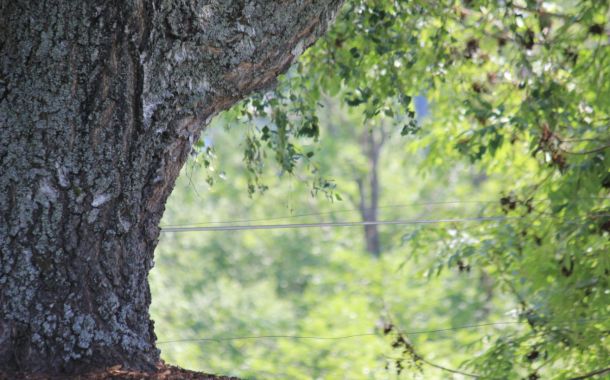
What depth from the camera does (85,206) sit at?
238 cm

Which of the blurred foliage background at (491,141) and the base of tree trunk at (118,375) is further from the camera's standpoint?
the blurred foliage background at (491,141)

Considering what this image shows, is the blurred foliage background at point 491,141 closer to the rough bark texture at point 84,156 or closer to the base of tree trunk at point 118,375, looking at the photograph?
the base of tree trunk at point 118,375

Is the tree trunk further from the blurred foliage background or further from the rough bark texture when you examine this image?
the rough bark texture

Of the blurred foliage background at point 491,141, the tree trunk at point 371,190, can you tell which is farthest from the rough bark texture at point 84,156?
the tree trunk at point 371,190

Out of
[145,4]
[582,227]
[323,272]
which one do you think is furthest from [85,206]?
[323,272]

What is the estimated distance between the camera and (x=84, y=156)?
2.37 m

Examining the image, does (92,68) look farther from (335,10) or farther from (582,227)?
(582,227)

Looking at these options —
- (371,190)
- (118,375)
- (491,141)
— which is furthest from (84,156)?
(371,190)

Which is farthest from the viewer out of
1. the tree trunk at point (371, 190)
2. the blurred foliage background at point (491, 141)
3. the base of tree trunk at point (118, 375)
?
the tree trunk at point (371, 190)

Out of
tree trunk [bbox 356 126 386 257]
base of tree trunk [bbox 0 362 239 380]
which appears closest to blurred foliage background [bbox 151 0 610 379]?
base of tree trunk [bbox 0 362 239 380]

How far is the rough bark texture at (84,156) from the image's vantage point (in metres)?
2.33

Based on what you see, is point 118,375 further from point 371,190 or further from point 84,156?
point 371,190

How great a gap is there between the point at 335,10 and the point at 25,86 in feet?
2.96

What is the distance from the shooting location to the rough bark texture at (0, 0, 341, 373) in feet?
7.66
